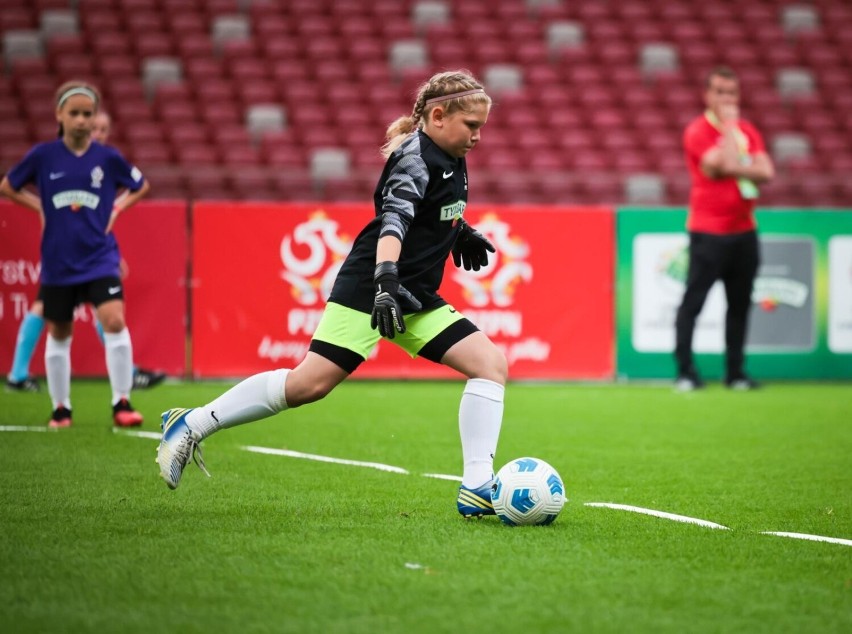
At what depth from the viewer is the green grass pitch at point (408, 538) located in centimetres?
334

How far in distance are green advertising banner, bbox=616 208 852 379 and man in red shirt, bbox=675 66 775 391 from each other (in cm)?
64

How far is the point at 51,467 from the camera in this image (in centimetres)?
615

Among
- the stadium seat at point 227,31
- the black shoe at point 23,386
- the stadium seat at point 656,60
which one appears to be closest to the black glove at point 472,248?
the black shoe at point 23,386

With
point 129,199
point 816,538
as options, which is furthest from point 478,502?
point 129,199

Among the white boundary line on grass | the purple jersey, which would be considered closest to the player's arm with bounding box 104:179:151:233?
the purple jersey

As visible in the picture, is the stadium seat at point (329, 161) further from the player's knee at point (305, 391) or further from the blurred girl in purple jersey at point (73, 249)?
the player's knee at point (305, 391)

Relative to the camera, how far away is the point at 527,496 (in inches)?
188

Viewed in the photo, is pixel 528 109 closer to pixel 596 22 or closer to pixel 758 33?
pixel 596 22

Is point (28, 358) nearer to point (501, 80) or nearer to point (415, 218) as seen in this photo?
point (415, 218)

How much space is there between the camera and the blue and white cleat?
5.04 meters

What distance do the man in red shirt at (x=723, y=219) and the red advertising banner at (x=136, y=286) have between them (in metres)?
4.80

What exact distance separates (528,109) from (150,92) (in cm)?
580

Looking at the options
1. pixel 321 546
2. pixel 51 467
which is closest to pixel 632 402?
pixel 51 467

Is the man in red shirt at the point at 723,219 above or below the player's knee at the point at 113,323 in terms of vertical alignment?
above
